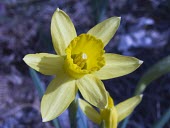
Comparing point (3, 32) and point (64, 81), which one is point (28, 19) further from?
point (64, 81)

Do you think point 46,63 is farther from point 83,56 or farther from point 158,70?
point 158,70

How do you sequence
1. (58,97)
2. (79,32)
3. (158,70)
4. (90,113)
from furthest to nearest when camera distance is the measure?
(79,32) → (158,70) → (90,113) → (58,97)

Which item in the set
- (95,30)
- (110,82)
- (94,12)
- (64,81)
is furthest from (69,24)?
(110,82)

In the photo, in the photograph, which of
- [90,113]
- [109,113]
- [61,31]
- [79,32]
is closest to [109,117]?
[109,113]

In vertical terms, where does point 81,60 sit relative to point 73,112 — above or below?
above

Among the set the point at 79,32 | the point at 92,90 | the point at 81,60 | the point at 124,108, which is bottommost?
the point at 79,32

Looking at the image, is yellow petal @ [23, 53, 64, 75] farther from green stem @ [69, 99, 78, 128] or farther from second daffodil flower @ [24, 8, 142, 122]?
green stem @ [69, 99, 78, 128]

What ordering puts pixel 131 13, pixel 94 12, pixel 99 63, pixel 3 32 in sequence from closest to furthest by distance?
pixel 99 63, pixel 94 12, pixel 3 32, pixel 131 13
